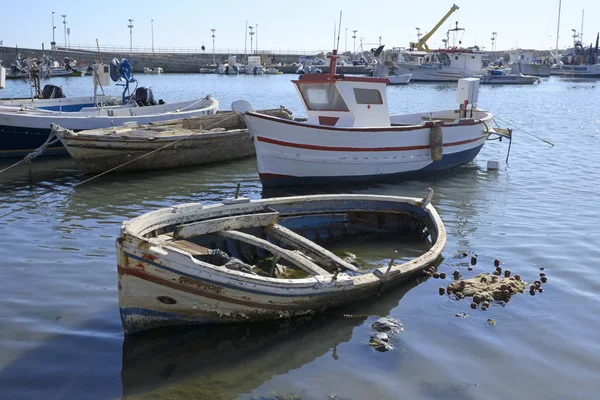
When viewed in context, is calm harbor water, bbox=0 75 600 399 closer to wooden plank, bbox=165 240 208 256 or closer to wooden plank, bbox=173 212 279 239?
wooden plank, bbox=165 240 208 256

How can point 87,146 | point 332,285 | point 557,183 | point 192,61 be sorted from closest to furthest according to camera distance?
1. point 332,285
2. point 87,146
3. point 557,183
4. point 192,61

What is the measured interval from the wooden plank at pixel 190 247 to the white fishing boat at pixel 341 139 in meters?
6.98

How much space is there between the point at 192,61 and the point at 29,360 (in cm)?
9701

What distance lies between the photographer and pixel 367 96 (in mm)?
16422

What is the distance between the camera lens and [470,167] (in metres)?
20.2

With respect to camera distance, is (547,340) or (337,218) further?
(337,218)

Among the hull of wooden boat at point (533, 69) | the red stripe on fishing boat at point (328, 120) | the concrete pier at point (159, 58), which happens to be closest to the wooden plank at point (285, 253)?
the red stripe on fishing boat at point (328, 120)

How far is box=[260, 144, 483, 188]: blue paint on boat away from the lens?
15773 mm

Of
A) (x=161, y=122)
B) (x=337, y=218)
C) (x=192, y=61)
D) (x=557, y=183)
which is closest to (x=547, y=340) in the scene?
(x=337, y=218)

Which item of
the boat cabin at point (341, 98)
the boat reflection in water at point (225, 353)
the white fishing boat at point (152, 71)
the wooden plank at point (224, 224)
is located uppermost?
the white fishing boat at point (152, 71)

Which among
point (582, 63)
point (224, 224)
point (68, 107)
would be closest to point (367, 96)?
point (224, 224)

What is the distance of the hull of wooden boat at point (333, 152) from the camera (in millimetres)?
15234

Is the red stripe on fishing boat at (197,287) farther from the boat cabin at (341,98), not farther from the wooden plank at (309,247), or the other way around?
the boat cabin at (341,98)

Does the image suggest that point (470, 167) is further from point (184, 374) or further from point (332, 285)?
point (184, 374)
